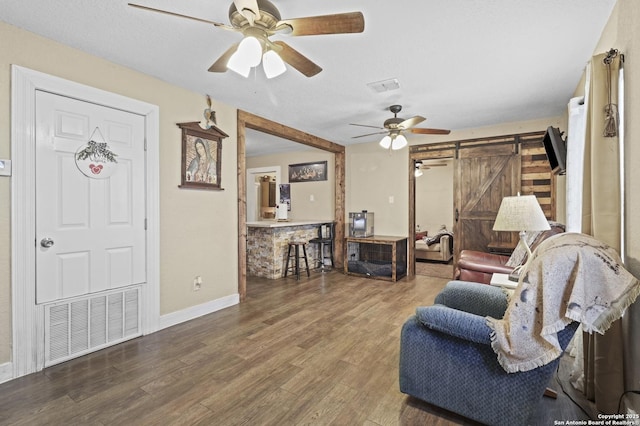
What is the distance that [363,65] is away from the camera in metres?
2.67

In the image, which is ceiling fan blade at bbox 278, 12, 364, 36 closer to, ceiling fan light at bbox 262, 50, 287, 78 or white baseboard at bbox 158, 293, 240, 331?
ceiling fan light at bbox 262, 50, 287, 78

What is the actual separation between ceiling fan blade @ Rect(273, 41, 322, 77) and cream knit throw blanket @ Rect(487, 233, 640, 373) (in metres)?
1.74

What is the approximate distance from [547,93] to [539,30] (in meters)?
1.52

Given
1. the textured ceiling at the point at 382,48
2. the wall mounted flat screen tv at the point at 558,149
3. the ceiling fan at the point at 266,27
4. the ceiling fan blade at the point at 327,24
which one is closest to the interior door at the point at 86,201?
the textured ceiling at the point at 382,48

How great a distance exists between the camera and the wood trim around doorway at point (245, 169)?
12.5ft

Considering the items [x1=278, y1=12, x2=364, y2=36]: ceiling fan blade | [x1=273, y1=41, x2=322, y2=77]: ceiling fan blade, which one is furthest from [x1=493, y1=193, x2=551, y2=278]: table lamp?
[x1=273, y1=41, x2=322, y2=77]: ceiling fan blade

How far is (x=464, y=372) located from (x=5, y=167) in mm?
3186

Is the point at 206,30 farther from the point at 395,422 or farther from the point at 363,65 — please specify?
the point at 395,422

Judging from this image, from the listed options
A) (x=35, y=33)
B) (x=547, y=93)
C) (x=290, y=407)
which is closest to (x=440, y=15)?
(x=547, y=93)

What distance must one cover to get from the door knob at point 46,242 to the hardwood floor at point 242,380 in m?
0.92

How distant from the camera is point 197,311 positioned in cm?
330

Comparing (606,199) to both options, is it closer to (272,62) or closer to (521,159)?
(272,62)

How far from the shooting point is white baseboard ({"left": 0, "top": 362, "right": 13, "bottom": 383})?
206 centimetres

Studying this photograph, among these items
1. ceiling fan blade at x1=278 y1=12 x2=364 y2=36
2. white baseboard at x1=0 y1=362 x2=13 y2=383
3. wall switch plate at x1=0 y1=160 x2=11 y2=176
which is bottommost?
white baseboard at x1=0 y1=362 x2=13 y2=383
